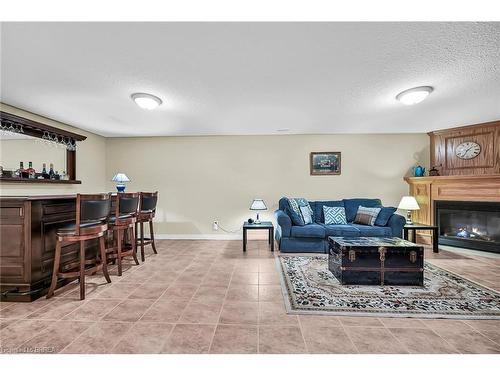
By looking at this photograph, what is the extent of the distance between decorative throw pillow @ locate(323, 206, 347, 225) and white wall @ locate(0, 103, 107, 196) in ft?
15.5

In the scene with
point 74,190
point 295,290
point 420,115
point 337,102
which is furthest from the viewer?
point 74,190

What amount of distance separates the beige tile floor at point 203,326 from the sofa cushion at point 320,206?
84.1 inches

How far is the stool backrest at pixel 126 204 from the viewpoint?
9.78 feet

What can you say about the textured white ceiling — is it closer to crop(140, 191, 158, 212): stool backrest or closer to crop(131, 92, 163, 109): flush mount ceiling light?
crop(131, 92, 163, 109): flush mount ceiling light

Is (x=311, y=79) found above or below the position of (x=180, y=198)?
above

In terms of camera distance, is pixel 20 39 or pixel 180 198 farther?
pixel 180 198

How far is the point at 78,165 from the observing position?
4469 millimetres

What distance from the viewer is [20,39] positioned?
1814mm

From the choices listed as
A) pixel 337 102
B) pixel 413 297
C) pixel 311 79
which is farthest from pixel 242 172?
pixel 413 297

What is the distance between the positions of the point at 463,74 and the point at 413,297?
2293 millimetres

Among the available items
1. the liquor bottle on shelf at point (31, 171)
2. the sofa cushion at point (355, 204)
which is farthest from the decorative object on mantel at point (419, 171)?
the liquor bottle on shelf at point (31, 171)

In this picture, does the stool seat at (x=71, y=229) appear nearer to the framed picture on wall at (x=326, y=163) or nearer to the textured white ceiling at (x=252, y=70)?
the textured white ceiling at (x=252, y=70)

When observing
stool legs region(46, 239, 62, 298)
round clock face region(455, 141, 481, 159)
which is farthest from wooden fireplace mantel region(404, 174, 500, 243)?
stool legs region(46, 239, 62, 298)
